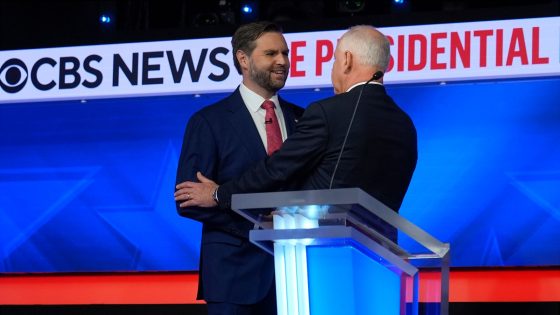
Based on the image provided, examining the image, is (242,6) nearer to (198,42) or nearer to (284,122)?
(198,42)

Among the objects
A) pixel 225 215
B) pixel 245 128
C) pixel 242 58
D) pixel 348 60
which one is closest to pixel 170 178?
pixel 242 58

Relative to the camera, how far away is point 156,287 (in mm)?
4578

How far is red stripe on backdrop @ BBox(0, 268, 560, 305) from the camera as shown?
425cm

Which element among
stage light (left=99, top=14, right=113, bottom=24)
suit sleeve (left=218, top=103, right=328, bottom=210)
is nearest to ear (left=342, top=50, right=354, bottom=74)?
suit sleeve (left=218, top=103, right=328, bottom=210)

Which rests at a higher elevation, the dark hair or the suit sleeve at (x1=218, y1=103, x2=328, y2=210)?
the dark hair

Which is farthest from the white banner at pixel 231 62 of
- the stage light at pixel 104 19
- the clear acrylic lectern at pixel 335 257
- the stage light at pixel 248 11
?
the clear acrylic lectern at pixel 335 257

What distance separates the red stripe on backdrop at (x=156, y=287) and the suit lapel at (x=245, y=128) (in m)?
1.53

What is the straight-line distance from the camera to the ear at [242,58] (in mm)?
3195

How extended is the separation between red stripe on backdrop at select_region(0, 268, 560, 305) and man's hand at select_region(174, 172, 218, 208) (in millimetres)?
1626

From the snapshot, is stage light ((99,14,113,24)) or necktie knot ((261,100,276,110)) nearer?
necktie knot ((261,100,276,110))

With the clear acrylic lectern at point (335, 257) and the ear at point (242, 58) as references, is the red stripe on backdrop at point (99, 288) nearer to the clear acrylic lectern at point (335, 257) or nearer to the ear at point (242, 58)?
the ear at point (242, 58)

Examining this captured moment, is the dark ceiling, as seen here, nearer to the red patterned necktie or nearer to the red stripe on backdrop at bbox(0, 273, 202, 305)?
the red stripe on backdrop at bbox(0, 273, 202, 305)

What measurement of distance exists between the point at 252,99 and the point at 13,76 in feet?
6.53

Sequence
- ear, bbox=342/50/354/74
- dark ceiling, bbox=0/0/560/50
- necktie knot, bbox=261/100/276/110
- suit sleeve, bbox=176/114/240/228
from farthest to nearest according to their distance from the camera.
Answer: dark ceiling, bbox=0/0/560/50, necktie knot, bbox=261/100/276/110, suit sleeve, bbox=176/114/240/228, ear, bbox=342/50/354/74
